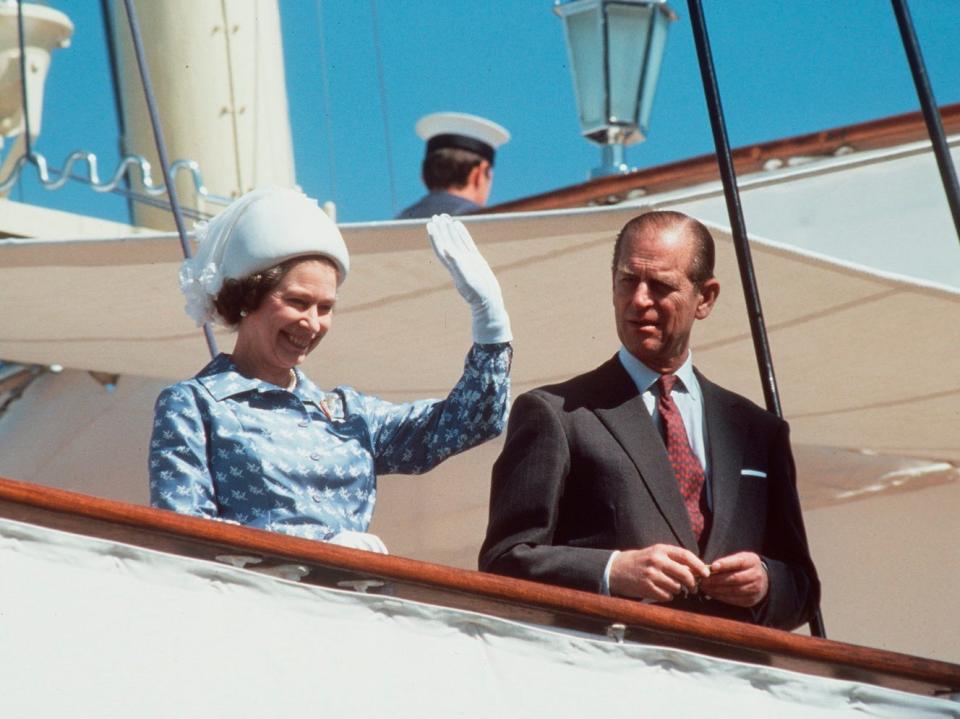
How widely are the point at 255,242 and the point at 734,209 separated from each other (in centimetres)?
102

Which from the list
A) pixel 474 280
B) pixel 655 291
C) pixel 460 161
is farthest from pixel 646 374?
pixel 460 161

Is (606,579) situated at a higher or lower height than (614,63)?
lower

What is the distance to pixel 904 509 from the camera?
5.62 meters

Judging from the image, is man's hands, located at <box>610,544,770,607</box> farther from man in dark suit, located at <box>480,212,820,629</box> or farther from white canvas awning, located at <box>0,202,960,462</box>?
white canvas awning, located at <box>0,202,960,462</box>

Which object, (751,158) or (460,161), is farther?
(460,161)

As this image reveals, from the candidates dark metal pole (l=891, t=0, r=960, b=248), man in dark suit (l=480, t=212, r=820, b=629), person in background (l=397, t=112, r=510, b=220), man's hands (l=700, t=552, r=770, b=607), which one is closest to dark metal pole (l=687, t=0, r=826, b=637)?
dark metal pole (l=891, t=0, r=960, b=248)

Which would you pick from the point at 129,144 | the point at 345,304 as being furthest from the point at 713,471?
the point at 129,144

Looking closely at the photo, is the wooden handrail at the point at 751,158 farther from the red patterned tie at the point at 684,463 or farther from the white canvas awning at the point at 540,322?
the red patterned tie at the point at 684,463

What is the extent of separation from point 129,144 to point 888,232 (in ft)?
10.2

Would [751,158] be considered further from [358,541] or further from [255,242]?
[358,541]

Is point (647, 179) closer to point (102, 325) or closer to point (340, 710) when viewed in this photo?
point (102, 325)

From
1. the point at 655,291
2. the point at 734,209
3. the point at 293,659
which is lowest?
the point at 293,659

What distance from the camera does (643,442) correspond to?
2.34 meters

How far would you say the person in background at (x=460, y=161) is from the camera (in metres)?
5.38
